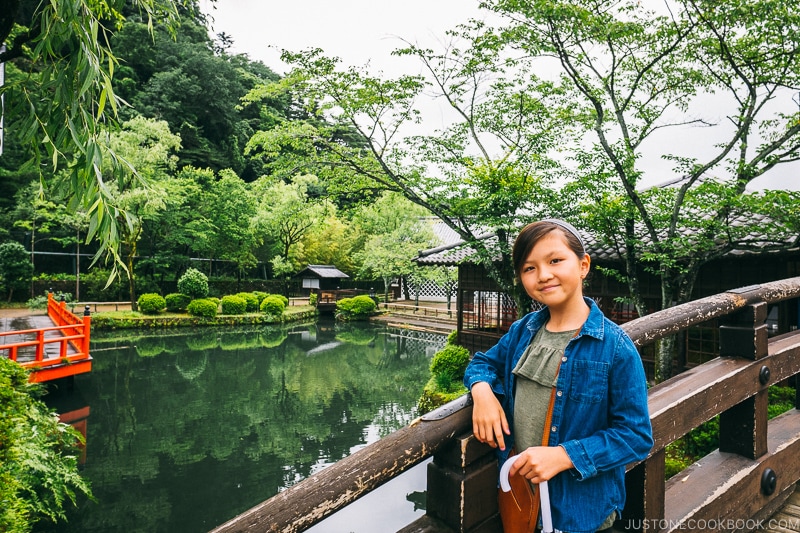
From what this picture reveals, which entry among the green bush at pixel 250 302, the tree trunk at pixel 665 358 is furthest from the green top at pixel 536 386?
the green bush at pixel 250 302

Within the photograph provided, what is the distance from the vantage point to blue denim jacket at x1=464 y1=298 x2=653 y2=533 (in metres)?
0.94

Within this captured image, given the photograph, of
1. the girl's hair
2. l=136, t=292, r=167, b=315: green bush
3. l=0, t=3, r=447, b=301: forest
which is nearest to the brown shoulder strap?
the girl's hair

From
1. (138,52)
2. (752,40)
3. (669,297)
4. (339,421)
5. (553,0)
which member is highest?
(138,52)

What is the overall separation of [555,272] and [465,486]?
1.74 ft

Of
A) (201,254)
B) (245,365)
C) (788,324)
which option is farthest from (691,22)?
(201,254)

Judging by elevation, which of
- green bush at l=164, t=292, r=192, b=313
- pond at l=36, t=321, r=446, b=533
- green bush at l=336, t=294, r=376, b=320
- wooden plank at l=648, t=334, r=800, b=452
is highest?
wooden plank at l=648, t=334, r=800, b=452

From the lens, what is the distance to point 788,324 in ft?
21.5

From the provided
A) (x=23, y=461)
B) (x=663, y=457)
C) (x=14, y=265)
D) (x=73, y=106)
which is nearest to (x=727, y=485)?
(x=663, y=457)

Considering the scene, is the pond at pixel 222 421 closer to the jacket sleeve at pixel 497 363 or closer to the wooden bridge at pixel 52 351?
the wooden bridge at pixel 52 351

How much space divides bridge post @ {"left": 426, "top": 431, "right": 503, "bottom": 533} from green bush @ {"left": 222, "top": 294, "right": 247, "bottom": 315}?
71.1 ft

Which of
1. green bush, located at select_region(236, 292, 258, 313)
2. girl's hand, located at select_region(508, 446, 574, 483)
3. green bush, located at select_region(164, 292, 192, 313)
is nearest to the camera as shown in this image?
girl's hand, located at select_region(508, 446, 574, 483)

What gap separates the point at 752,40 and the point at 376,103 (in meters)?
5.47

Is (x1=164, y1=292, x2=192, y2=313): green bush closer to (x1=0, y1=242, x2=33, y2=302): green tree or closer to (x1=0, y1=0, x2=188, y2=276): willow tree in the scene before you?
(x1=0, y1=242, x2=33, y2=302): green tree

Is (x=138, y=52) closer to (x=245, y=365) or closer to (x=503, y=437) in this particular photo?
(x=245, y=365)
